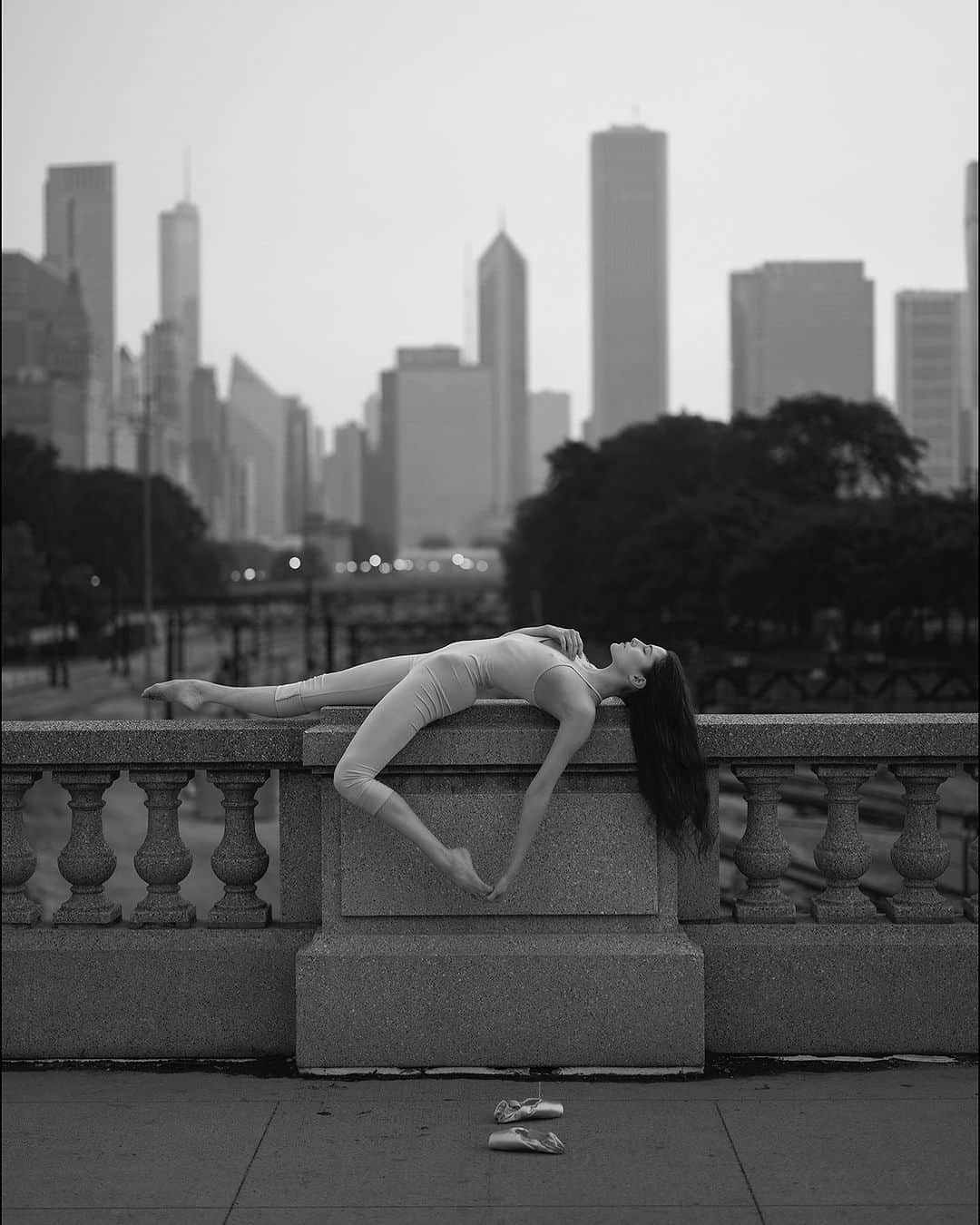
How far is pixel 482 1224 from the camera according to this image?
4.49 meters

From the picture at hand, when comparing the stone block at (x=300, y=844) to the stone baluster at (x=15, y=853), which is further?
the stone baluster at (x=15, y=853)

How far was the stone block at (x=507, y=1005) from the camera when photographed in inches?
225

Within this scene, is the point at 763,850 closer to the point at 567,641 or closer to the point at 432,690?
the point at 567,641

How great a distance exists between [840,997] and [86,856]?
290 cm

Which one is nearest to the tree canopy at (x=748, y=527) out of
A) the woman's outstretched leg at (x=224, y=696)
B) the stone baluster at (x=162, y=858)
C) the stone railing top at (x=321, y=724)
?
the stone railing top at (x=321, y=724)

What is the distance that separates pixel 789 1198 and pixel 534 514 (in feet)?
377

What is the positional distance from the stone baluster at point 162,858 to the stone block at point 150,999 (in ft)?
0.41

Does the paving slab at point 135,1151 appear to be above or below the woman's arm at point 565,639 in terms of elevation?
below

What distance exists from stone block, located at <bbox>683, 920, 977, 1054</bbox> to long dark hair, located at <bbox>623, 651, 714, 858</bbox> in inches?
27.4

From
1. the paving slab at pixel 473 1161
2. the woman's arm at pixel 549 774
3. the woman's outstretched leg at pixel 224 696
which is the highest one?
the woman's outstretched leg at pixel 224 696

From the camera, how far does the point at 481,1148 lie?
198 inches

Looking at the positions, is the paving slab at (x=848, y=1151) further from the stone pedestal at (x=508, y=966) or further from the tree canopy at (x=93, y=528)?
the tree canopy at (x=93, y=528)

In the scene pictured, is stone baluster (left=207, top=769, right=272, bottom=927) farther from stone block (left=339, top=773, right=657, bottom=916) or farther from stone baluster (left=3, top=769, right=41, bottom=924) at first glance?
stone baluster (left=3, top=769, right=41, bottom=924)

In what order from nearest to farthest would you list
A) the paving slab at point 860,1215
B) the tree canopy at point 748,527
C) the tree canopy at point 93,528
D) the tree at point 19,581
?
the paving slab at point 860,1215
the tree canopy at point 748,527
the tree at point 19,581
the tree canopy at point 93,528
